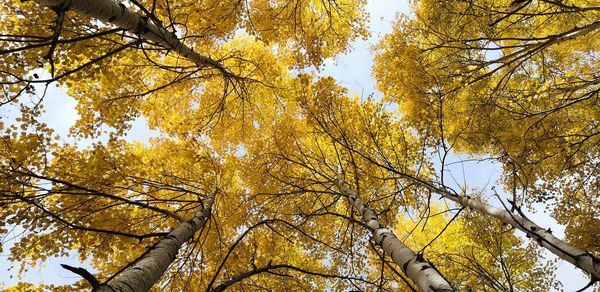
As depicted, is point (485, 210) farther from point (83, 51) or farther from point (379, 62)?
point (83, 51)

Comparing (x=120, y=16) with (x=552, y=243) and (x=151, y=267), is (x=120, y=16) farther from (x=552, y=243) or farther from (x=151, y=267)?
(x=552, y=243)

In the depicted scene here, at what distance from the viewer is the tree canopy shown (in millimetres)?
3568

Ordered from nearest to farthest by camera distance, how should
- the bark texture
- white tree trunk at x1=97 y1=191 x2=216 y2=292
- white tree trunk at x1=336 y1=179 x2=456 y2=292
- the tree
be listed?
white tree trunk at x1=97 y1=191 x2=216 y2=292 < white tree trunk at x1=336 y1=179 x2=456 y2=292 < the bark texture < the tree

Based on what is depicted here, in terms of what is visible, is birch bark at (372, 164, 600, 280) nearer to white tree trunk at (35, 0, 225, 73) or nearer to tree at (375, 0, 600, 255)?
tree at (375, 0, 600, 255)

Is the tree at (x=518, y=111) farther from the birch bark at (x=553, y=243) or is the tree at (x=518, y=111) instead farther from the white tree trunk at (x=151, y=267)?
the white tree trunk at (x=151, y=267)

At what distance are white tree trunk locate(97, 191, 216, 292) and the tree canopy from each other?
0.03m

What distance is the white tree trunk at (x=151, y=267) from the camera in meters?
1.82

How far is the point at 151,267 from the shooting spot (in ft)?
7.14

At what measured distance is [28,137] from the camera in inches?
149

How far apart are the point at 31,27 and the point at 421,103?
20.6 feet

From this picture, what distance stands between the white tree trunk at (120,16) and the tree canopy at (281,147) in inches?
0.6

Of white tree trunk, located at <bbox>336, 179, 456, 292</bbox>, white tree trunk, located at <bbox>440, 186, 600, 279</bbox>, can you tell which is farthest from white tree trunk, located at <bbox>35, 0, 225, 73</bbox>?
white tree trunk, located at <bbox>440, 186, 600, 279</bbox>

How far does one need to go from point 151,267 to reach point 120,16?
79.2 inches

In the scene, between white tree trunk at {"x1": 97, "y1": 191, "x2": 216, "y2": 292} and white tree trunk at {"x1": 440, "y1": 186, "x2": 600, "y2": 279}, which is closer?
white tree trunk at {"x1": 97, "y1": 191, "x2": 216, "y2": 292}
